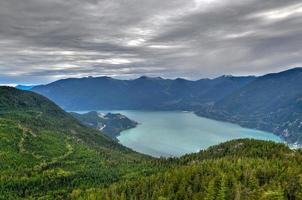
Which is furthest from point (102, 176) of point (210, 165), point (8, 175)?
point (210, 165)

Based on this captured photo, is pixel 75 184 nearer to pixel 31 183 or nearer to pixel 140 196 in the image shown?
pixel 31 183

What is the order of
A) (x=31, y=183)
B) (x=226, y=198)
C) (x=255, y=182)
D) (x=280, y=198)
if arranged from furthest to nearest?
(x=31, y=183), (x=255, y=182), (x=226, y=198), (x=280, y=198)

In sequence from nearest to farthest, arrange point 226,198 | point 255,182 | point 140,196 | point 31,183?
point 226,198 < point 255,182 < point 140,196 < point 31,183

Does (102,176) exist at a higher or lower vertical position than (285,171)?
lower

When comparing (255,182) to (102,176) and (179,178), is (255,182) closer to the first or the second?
(179,178)

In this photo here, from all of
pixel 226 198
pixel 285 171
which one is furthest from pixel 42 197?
pixel 285 171

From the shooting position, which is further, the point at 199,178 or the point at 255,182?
the point at 199,178

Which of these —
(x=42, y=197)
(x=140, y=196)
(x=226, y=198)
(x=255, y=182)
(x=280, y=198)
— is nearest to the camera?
(x=280, y=198)

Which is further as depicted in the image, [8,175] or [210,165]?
[8,175]

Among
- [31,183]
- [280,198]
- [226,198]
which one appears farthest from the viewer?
[31,183]
